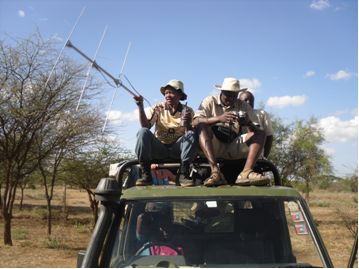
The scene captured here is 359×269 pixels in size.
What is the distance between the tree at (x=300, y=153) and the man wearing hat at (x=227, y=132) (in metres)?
18.9

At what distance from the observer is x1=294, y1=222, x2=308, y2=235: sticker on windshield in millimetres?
3129

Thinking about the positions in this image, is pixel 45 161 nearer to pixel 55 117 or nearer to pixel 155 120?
pixel 55 117

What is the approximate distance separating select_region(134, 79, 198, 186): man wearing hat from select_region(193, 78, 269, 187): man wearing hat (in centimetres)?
14

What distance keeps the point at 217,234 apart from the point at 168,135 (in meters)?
1.64

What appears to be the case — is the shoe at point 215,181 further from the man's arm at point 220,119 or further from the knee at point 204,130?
the man's arm at point 220,119

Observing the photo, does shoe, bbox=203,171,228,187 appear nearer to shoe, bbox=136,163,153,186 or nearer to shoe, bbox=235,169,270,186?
shoe, bbox=235,169,270,186

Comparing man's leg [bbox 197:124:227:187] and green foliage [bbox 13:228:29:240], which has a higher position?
man's leg [bbox 197:124:227:187]

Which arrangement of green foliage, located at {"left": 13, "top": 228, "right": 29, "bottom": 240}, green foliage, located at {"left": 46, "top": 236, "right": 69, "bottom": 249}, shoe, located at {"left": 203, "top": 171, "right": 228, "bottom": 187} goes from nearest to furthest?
shoe, located at {"left": 203, "top": 171, "right": 228, "bottom": 187} → green foliage, located at {"left": 46, "top": 236, "right": 69, "bottom": 249} → green foliage, located at {"left": 13, "top": 228, "right": 29, "bottom": 240}

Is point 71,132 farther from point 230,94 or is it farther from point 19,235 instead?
point 230,94

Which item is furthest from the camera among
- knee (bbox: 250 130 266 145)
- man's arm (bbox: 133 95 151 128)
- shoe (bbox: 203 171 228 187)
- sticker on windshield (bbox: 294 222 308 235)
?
man's arm (bbox: 133 95 151 128)

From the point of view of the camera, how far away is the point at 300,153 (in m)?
24.2

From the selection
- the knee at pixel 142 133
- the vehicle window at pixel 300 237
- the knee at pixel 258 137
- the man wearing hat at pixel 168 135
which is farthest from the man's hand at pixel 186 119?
the vehicle window at pixel 300 237

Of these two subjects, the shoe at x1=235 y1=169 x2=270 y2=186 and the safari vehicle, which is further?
the shoe at x1=235 y1=169 x2=270 y2=186

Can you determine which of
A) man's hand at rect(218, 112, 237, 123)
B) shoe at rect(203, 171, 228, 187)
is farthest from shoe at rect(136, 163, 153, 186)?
man's hand at rect(218, 112, 237, 123)
